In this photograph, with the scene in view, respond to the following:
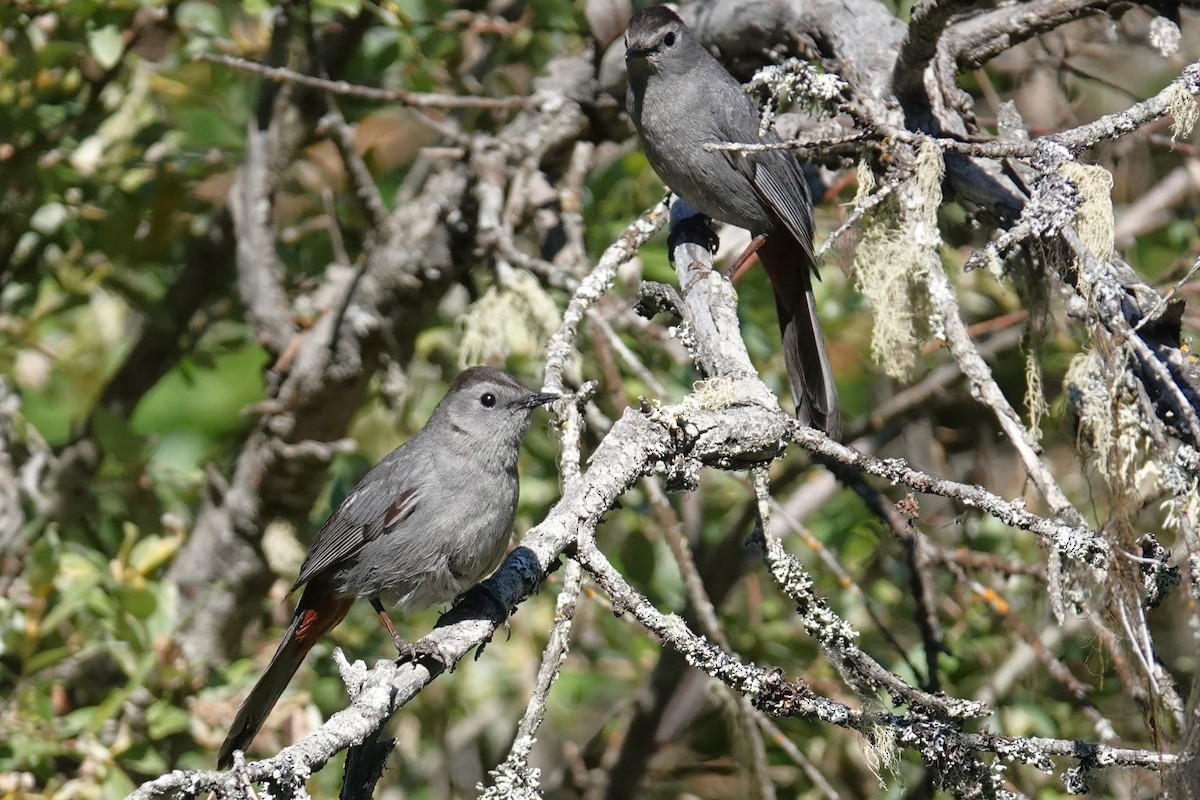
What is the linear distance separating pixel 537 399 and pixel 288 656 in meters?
1.27

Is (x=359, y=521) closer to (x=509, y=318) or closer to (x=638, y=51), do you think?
(x=509, y=318)

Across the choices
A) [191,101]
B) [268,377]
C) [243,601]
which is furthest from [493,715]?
[191,101]

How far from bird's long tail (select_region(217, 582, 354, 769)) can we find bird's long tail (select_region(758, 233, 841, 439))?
1734 mm

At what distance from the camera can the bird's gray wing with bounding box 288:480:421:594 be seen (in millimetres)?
3881

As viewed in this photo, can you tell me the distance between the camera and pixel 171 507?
5711 mm

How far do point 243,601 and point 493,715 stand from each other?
1.98 metres

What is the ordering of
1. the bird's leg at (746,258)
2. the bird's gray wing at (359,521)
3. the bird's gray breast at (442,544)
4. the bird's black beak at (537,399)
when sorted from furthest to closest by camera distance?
the bird's leg at (746,258) < the bird's gray wing at (359,521) < the bird's gray breast at (442,544) < the bird's black beak at (537,399)

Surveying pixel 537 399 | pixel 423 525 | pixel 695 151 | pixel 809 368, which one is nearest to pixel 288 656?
pixel 423 525

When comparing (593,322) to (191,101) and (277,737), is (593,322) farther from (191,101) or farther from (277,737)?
(191,101)

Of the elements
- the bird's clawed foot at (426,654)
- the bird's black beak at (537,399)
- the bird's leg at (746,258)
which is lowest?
the bird's clawed foot at (426,654)

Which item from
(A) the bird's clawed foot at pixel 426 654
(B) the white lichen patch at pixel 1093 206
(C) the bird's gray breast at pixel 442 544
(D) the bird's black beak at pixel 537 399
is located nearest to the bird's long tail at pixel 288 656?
(C) the bird's gray breast at pixel 442 544

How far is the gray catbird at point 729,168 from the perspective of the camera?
421cm

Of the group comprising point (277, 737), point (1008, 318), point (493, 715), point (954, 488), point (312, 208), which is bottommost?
point (493, 715)

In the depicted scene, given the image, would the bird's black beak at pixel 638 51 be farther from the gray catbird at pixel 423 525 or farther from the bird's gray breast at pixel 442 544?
the bird's gray breast at pixel 442 544
